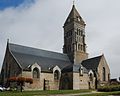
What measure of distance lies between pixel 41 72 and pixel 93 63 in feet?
51.0

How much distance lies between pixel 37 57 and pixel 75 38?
49.2 feet

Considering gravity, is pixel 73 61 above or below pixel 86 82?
above

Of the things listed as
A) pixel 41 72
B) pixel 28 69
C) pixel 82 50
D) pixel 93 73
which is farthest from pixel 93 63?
pixel 28 69

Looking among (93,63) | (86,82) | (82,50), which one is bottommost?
(86,82)

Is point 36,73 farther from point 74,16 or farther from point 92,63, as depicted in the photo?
point 74,16

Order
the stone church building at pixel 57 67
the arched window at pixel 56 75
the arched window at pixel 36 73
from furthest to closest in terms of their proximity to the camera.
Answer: the arched window at pixel 56 75
the arched window at pixel 36 73
the stone church building at pixel 57 67

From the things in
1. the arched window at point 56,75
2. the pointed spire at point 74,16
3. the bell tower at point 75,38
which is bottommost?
the arched window at point 56,75

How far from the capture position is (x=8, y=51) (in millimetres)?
49812

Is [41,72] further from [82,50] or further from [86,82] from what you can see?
[82,50]

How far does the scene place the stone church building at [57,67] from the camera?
47.8m

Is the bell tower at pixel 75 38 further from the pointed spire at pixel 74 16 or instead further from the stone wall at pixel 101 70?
the stone wall at pixel 101 70

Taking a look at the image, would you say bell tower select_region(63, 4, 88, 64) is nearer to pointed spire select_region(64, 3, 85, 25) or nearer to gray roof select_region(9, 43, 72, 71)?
pointed spire select_region(64, 3, 85, 25)

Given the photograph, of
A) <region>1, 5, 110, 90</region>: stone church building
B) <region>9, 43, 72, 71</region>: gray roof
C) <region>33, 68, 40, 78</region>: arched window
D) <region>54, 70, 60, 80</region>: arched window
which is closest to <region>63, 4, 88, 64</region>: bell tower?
<region>1, 5, 110, 90</region>: stone church building

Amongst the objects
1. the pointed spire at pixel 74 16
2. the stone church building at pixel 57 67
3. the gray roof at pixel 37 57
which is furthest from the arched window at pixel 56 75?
the pointed spire at pixel 74 16
